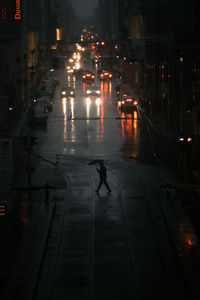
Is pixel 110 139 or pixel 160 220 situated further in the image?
pixel 110 139

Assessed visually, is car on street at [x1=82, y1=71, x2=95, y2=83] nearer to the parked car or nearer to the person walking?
the parked car

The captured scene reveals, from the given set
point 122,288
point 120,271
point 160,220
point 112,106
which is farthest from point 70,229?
point 112,106

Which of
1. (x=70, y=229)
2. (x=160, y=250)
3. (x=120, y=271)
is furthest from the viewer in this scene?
(x=70, y=229)

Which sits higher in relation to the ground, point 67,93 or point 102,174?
point 67,93

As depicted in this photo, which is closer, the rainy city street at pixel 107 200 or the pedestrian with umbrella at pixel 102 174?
the rainy city street at pixel 107 200

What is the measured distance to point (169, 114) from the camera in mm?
52531

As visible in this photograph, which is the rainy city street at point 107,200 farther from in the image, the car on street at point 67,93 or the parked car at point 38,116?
the car on street at point 67,93

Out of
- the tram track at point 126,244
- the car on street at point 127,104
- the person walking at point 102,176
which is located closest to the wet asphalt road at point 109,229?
the tram track at point 126,244

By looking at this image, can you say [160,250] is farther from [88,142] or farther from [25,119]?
[25,119]

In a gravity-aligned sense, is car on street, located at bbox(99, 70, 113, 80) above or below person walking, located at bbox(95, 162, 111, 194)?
above

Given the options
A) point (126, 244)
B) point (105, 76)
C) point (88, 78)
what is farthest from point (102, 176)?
point (105, 76)

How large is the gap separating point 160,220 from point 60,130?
2879cm

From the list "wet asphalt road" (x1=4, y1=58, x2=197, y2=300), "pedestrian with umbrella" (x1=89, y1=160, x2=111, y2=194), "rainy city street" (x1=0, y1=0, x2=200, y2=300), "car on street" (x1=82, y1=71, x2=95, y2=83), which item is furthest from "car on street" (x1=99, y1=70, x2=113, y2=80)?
"pedestrian with umbrella" (x1=89, y1=160, x2=111, y2=194)

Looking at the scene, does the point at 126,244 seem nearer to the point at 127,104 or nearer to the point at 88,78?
the point at 127,104
